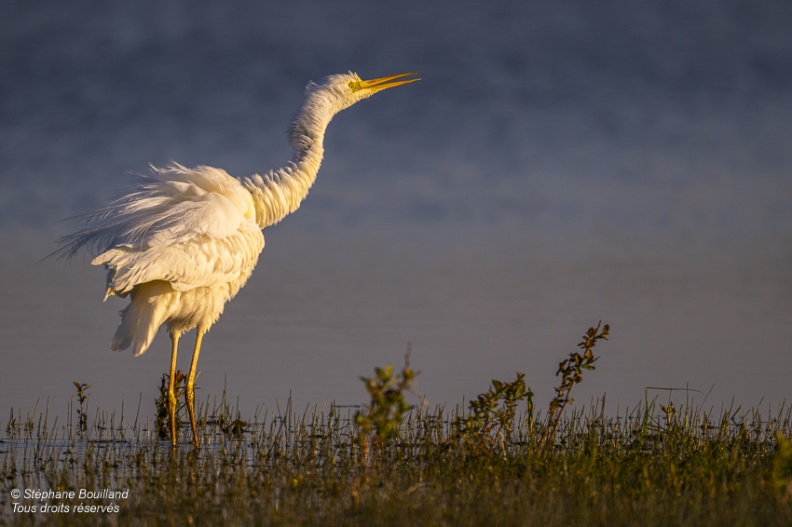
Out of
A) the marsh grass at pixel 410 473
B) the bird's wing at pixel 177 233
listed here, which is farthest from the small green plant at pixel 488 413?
the bird's wing at pixel 177 233

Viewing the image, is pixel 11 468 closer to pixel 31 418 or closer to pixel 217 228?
pixel 31 418

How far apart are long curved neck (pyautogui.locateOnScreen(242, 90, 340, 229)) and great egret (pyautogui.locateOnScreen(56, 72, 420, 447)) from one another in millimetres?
15

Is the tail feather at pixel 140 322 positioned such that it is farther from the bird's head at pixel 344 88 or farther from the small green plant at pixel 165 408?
the bird's head at pixel 344 88

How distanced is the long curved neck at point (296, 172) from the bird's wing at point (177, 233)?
42 centimetres

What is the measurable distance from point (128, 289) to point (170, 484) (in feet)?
7.14

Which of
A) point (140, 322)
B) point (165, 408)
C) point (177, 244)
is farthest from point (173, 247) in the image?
point (165, 408)

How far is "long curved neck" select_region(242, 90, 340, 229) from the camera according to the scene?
9594mm

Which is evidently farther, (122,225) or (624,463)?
(122,225)

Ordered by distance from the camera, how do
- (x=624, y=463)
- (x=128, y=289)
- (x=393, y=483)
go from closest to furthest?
(x=393, y=483) < (x=624, y=463) < (x=128, y=289)

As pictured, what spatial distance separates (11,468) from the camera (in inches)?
262

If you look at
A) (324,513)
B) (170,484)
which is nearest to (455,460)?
(324,513)

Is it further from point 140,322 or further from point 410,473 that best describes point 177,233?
point 410,473

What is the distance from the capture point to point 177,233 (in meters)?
7.91

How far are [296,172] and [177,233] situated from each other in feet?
7.31
